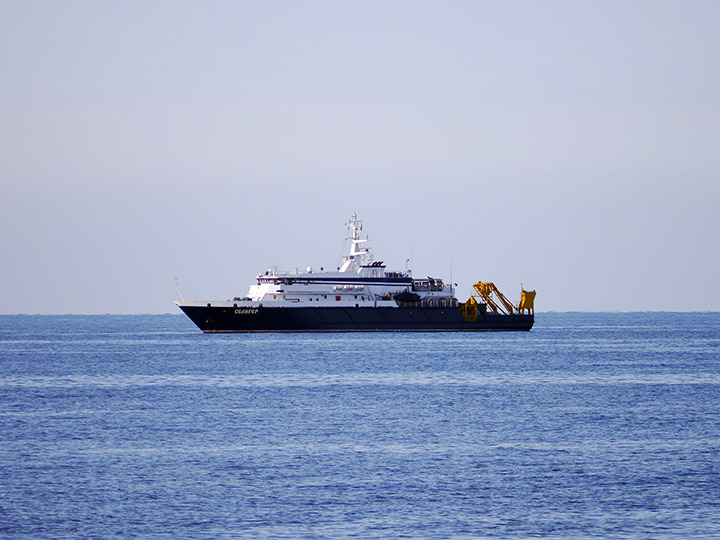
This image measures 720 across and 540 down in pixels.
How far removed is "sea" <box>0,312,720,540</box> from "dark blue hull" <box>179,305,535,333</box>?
36045 mm

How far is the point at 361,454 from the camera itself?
107 feet

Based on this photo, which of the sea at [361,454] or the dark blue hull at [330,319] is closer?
the sea at [361,454]

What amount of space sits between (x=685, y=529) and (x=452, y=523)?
16.0ft

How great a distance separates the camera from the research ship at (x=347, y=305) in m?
101

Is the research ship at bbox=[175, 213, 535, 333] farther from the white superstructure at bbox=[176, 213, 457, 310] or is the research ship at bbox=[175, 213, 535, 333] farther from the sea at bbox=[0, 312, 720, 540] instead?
the sea at bbox=[0, 312, 720, 540]

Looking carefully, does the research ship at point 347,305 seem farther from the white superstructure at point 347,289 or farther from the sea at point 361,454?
the sea at point 361,454

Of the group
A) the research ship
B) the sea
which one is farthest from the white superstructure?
the sea

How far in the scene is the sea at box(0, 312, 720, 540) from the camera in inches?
955

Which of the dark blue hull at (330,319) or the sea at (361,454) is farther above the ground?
the dark blue hull at (330,319)

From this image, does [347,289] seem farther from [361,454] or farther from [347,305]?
[361,454]

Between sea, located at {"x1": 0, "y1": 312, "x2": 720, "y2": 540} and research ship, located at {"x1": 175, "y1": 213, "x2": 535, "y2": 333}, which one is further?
research ship, located at {"x1": 175, "y1": 213, "x2": 535, "y2": 333}

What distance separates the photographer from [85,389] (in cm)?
5578

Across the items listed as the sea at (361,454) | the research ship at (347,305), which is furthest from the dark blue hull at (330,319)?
the sea at (361,454)

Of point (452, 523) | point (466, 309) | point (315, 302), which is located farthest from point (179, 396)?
point (466, 309)
